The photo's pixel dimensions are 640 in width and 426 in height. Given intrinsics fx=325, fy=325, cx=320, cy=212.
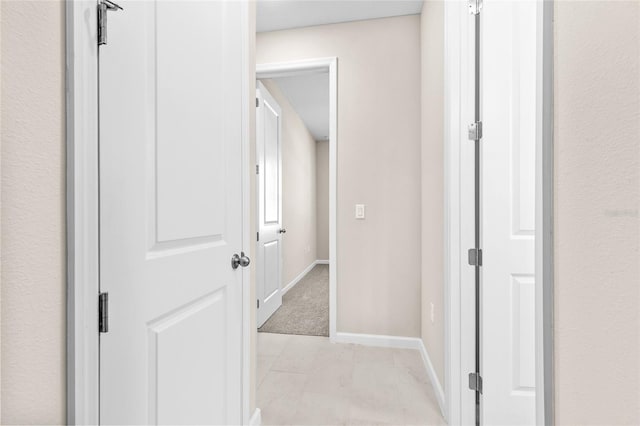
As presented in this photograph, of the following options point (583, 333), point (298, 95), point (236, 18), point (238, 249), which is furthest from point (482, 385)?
point (298, 95)

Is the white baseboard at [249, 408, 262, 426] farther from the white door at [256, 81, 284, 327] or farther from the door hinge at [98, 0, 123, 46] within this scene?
the door hinge at [98, 0, 123, 46]

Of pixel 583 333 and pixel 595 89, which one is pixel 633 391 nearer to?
pixel 583 333

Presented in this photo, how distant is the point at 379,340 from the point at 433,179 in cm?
137

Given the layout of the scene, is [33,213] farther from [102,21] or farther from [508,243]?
[508,243]

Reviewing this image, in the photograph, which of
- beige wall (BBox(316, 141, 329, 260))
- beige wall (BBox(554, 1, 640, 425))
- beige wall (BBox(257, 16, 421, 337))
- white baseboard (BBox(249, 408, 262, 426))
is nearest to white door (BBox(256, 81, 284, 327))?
beige wall (BBox(257, 16, 421, 337))

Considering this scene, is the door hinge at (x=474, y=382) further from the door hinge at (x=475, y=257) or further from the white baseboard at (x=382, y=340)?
the white baseboard at (x=382, y=340)

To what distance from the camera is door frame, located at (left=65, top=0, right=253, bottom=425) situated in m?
0.62

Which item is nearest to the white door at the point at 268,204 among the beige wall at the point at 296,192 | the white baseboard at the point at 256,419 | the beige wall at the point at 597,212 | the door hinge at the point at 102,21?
the beige wall at the point at 296,192

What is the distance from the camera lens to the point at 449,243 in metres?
1.65

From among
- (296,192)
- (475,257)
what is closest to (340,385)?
(475,257)

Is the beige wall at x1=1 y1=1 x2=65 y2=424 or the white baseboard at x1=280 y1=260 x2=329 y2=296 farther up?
the beige wall at x1=1 y1=1 x2=65 y2=424

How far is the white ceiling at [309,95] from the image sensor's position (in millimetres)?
3959

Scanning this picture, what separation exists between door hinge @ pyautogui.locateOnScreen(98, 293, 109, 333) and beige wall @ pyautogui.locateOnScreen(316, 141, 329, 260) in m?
6.32

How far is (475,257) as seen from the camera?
1.57 m
